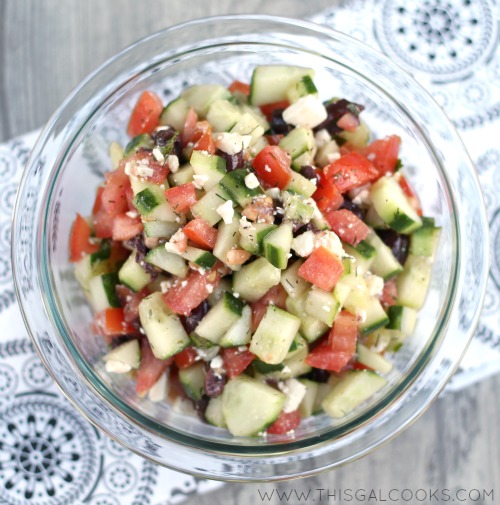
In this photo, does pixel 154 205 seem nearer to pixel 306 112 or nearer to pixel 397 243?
pixel 306 112

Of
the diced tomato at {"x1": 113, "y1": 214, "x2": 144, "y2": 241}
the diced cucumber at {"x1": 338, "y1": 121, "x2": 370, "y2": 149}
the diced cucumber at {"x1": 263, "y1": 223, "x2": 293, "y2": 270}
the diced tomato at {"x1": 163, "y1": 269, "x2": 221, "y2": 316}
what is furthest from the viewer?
the diced cucumber at {"x1": 338, "y1": 121, "x2": 370, "y2": 149}

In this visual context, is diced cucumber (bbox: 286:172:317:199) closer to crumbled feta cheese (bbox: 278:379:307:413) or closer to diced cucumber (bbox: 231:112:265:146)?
diced cucumber (bbox: 231:112:265:146)

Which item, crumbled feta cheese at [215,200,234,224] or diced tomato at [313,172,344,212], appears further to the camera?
diced tomato at [313,172,344,212]

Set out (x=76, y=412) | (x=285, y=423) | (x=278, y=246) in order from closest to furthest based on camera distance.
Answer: (x=278, y=246)
(x=285, y=423)
(x=76, y=412)

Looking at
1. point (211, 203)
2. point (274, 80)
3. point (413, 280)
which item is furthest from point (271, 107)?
point (413, 280)

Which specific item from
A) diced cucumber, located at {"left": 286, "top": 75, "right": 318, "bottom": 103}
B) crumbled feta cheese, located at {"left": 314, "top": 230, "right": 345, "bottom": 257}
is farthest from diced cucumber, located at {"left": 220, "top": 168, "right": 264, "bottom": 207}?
diced cucumber, located at {"left": 286, "top": 75, "right": 318, "bottom": 103}

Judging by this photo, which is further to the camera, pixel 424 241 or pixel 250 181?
pixel 424 241
